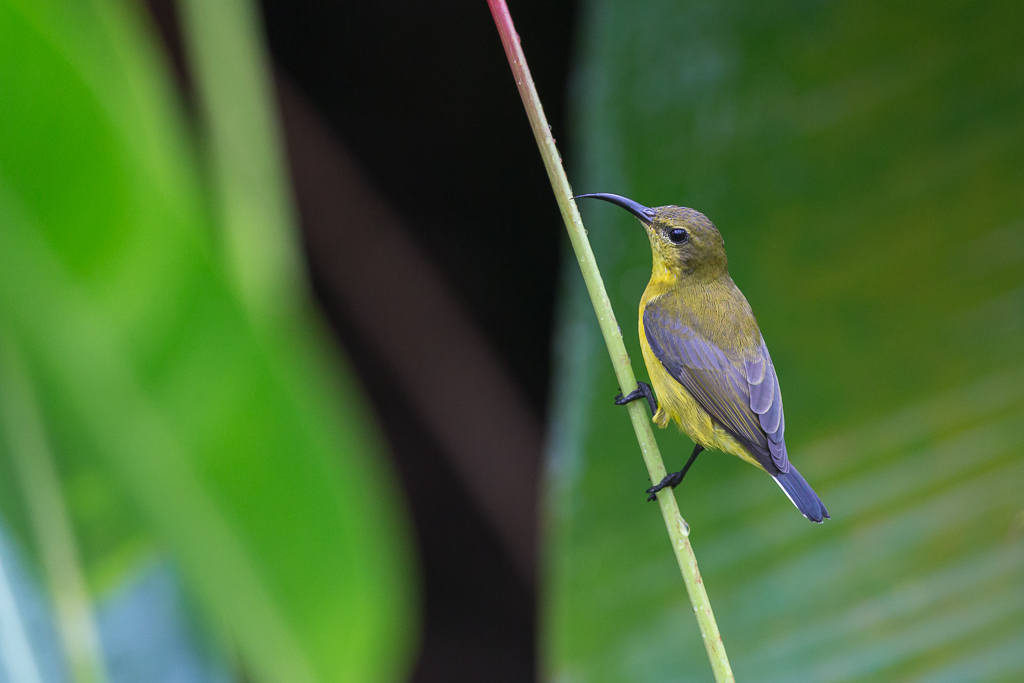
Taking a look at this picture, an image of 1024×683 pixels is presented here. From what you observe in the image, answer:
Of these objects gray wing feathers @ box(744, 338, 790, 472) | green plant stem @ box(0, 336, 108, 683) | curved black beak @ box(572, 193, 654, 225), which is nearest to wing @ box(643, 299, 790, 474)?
gray wing feathers @ box(744, 338, 790, 472)

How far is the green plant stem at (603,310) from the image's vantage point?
41 centimetres

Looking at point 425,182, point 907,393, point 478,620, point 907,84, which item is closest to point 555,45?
point 425,182

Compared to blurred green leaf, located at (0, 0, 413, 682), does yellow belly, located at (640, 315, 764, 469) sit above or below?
below

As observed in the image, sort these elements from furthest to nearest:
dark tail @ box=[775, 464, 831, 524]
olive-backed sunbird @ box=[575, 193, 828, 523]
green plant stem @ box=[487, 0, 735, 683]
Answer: olive-backed sunbird @ box=[575, 193, 828, 523], dark tail @ box=[775, 464, 831, 524], green plant stem @ box=[487, 0, 735, 683]

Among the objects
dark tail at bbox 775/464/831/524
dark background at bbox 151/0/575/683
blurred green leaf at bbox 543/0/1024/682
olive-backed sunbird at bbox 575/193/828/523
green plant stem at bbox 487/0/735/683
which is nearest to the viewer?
green plant stem at bbox 487/0/735/683

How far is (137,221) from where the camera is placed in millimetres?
603

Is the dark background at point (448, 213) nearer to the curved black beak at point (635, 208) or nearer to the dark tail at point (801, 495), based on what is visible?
the curved black beak at point (635, 208)

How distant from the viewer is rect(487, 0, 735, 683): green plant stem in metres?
0.41

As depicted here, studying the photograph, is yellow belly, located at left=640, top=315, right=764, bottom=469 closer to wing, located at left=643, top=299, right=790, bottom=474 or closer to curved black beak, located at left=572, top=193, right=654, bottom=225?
wing, located at left=643, top=299, right=790, bottom=474

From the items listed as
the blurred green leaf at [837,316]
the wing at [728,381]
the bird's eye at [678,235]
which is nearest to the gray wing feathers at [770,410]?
the wing at [728,381]

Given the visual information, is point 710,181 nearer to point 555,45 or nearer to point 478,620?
point 555,45

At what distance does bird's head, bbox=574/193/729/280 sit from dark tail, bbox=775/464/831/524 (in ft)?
0.69

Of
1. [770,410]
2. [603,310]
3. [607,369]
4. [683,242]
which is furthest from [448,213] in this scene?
[603,310]

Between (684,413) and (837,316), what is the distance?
1.13 ft
